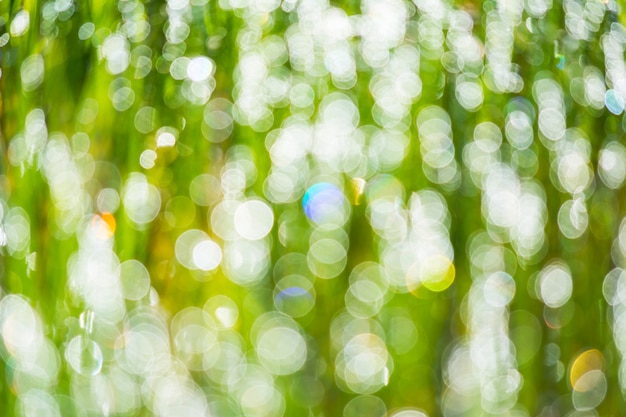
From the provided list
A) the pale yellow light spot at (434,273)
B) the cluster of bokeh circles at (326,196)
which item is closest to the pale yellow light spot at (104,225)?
the cluster of bokeh circles at (326,196)

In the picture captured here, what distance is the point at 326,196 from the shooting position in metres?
0.57

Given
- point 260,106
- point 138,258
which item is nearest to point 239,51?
point 260,106

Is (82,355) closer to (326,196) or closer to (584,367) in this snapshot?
(326,196)

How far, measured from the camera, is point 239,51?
53cm

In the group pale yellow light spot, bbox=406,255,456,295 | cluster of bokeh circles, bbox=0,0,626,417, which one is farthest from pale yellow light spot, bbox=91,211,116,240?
pale yellow light spot, bbox=406,255,456,295

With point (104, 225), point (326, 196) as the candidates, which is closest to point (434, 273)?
point (326, 196)

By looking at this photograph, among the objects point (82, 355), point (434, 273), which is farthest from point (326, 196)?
point (82, 355)

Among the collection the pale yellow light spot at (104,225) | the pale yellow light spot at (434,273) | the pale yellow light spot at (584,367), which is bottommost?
the pale yellow light spot at (584,367)

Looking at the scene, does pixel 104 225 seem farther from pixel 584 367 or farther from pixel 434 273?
pixel 584 367

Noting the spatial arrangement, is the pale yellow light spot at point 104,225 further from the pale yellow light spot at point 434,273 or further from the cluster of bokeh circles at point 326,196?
the pale yellow light spot at point 434,273

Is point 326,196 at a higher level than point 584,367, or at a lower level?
higher

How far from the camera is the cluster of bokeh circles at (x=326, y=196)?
0.51m

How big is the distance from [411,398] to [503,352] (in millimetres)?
79

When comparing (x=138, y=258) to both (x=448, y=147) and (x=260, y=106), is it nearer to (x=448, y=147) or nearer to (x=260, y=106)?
(x=260, y=106)
